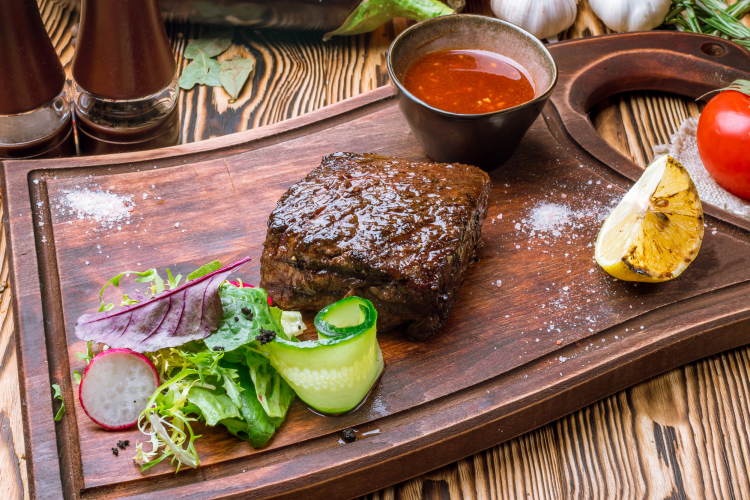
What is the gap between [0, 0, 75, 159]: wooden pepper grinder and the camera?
3.45 meters

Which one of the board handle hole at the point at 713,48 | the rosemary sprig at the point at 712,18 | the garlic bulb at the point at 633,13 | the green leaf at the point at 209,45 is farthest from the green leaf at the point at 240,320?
the rosemary sprig at the point at 712,18

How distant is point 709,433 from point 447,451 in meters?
1.30

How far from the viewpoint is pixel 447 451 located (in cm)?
283

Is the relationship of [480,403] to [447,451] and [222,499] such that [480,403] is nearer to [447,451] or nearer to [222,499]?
[447,451]

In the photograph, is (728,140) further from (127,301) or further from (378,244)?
(127,301)

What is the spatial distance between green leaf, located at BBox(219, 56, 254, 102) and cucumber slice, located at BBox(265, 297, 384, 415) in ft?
8.40

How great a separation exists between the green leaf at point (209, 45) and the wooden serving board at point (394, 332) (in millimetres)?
1452

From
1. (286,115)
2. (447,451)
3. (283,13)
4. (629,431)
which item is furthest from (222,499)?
(283,13)

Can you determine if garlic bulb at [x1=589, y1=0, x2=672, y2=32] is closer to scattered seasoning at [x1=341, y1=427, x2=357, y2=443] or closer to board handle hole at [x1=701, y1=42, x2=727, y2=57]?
board handle hole at [x1=701, y1=42, x2=727, y2=57]

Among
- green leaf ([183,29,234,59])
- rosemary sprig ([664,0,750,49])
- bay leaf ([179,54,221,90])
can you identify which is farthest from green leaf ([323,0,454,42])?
rosemary sprig ([664,0,750,49])

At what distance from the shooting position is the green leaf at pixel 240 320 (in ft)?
8.71

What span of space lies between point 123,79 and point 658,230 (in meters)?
2.84

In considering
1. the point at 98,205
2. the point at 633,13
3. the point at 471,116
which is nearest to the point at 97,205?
the point at 98,205

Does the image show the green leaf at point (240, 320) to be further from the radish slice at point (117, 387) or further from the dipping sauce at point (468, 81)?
the dipping sauce at point (468, 81)
